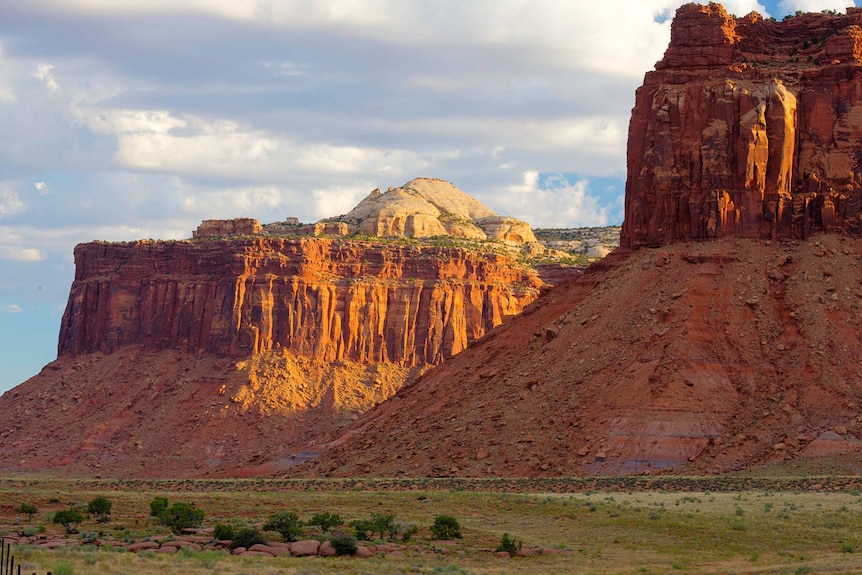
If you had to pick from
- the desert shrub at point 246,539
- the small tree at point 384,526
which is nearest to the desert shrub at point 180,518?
the desert shrub at point 246,539

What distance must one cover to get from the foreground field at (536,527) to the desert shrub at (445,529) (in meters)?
0.63

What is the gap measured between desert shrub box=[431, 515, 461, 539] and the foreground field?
630mm

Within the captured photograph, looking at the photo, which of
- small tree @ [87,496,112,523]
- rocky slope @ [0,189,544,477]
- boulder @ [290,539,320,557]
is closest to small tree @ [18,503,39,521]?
small tree @ [87,496,112,523]

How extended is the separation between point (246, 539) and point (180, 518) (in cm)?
515

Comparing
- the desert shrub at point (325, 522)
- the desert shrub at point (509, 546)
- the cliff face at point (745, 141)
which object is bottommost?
the desert shrub at point (509, 546)

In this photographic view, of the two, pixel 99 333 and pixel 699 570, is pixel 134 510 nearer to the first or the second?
pixel 699 570

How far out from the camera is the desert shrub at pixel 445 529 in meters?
54.7

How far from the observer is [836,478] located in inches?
2813

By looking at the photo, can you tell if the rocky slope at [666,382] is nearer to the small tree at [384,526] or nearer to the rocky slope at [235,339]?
the small tree at [384,526]

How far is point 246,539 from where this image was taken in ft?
167

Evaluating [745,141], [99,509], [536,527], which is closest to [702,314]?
[745,141]

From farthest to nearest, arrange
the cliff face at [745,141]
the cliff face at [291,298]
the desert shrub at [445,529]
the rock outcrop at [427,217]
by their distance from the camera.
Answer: the rock outcrop at [427,217] → the cliff face at [291,298] → the cliff face at [745,141] → the desert shrub at [445,529]

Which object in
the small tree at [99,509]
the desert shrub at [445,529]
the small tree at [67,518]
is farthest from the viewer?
the small tree at [99,509]

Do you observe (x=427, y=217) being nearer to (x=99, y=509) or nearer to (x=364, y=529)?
(x=99, y=509)
